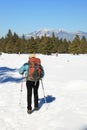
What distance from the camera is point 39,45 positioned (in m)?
114

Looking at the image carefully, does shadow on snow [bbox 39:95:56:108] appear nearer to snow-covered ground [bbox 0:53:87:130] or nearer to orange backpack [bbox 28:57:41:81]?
snow-covered ground [bbox 0:53:87:130]

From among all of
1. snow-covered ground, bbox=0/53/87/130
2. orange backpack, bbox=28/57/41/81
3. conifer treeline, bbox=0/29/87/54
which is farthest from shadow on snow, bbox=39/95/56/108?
conifer treeline, bbox=0/29/87/54

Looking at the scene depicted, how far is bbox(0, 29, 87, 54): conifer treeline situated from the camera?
110 meters

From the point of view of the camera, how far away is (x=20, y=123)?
33.2 ft

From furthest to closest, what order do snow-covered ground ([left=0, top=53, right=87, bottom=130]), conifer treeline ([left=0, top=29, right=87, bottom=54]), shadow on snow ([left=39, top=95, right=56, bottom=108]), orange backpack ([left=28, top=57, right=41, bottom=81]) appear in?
conifer treeline ([left=0, top=29, right=87, bottom=54]) → shadow on snow ([left=39, top=95, right=56, bottom=108]) → orange backpack ([left=28, top=57, right=41, bottom=81]) → snow-covered ground ([left=0, top=53, right=87, bottom=130])

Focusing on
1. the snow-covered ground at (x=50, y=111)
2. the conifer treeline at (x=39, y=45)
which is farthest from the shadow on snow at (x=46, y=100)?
the conifer treeline at (x=39, y=45)

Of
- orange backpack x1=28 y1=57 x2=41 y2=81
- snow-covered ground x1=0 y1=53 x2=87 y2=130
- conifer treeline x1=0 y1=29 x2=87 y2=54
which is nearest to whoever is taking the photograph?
snow-covered ground x1=0 y1=53 x2=87 y2=130

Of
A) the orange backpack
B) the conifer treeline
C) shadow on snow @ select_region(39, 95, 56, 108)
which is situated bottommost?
the conifer treeline

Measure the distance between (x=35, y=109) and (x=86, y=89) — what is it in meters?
5.66

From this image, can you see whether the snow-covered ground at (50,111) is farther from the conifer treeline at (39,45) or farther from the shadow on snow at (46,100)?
the conifer treeline at (39,45)

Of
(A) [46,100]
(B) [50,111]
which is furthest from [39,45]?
(B) [50,111]

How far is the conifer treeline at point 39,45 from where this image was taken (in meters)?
110

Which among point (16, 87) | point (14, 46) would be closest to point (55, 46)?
point (14, 46)

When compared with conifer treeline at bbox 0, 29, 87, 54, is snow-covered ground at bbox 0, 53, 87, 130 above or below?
above
